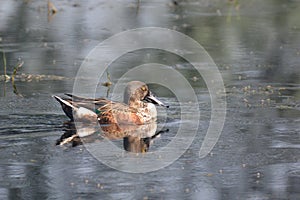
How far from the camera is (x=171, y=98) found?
440 inches

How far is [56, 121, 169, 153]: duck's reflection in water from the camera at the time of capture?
899 cm

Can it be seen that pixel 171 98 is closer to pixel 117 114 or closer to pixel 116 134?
pixel 117 114

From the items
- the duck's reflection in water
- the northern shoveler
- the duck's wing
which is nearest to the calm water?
the duck's reflection in water

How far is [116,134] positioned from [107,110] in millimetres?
628

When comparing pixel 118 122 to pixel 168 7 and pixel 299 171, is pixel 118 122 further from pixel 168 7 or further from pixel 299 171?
pixel 168 7

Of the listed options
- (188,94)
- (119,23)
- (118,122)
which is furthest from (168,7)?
(118,122)

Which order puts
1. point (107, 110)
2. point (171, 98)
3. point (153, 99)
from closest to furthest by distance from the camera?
1. point (107, 110)
2. point (153, 99)
3. point (171, 98)

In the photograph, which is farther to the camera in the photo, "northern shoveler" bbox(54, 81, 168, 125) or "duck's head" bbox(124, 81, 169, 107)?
"duck's head" bbox(124, 81, 169, 107)

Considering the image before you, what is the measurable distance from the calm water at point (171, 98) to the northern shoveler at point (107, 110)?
0.24 meters

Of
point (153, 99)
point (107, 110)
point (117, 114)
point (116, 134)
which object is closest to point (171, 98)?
point (153, 99)

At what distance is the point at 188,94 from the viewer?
11.4m

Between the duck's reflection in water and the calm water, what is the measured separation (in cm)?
14

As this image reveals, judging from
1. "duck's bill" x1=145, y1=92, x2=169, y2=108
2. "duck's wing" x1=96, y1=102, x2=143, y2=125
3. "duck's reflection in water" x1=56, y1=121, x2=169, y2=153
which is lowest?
"duck's reflection in water" x1=56, y1=121, x2=169, y2=153

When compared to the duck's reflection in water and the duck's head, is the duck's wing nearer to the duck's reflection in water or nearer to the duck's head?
the duck's reflection in water
